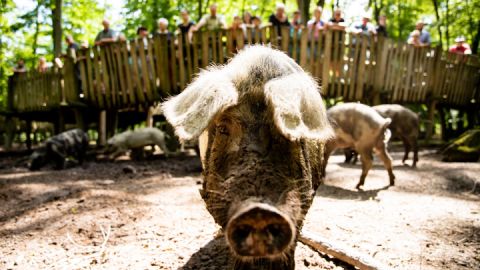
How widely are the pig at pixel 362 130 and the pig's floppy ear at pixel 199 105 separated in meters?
3.93

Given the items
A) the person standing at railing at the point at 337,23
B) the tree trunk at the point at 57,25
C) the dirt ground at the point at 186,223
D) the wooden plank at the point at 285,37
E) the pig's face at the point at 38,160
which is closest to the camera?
the dirt ground at the point at 186,223

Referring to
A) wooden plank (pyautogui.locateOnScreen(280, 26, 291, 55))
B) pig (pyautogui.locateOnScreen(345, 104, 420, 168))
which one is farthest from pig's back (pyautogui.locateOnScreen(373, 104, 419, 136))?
wooden plank (pyautogui.locateOnScreen(280, 26, 291, 55))

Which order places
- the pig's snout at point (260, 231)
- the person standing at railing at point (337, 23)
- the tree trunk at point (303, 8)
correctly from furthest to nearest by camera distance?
the tree trunk at point (303, 8), the person standing at railing at point (337, 23), the pig's snout at point (260, 231)

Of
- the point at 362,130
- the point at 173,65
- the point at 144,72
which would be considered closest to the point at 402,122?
the point at 362,130

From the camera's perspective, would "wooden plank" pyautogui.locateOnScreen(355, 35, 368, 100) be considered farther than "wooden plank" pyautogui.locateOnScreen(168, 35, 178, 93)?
Yes

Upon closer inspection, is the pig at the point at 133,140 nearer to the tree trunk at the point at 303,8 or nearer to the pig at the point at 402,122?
the pig at the point at 402,122

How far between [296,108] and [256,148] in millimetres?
327

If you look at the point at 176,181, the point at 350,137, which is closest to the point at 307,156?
the point at 350,137

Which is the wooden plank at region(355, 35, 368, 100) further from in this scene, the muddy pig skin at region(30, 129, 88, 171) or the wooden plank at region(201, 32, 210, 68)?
the muddy pig skin at region(30, 129, 88, 171)

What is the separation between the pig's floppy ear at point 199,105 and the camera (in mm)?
2188

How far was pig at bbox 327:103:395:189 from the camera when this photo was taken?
6.06 metres

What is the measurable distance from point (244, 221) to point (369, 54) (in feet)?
29.0

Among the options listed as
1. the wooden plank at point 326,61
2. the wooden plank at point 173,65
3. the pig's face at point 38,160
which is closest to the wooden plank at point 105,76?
the wooden plank at point 173,65

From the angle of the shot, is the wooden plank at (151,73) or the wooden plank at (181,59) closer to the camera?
the wooden plank at (181,59)
